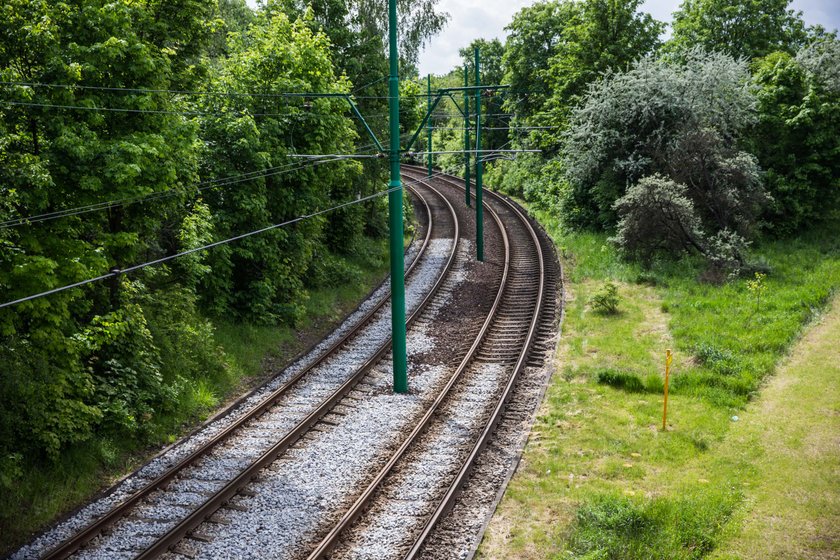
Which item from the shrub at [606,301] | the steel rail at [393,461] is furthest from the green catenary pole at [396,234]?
the shrub at [606,301]

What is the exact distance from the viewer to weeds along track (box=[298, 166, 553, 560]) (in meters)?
9.59

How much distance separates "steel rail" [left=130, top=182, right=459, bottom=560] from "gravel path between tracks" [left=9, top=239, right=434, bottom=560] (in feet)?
1.74

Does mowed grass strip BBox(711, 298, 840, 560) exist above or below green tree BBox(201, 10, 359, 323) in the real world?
below

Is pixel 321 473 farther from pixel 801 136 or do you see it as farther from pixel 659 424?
pixel 801 136

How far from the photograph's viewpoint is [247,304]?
61.4 ft

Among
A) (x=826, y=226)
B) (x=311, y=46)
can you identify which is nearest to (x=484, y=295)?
(x=311, y=46)

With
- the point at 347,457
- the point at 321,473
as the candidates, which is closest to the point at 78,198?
the point at 321,473

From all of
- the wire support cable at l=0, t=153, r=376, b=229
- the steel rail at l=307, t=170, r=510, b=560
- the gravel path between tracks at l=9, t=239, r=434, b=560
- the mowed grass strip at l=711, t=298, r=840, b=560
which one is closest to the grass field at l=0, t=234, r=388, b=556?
the gravel path between tracks at l=9, t=239, r=434, b=560

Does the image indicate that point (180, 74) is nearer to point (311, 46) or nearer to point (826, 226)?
point (311, 46)

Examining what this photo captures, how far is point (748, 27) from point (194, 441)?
1455 inches

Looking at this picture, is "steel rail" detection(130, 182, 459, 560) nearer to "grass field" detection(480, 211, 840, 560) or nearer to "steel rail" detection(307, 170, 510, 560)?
"steel rail" detection(307, 170, 510, 560)

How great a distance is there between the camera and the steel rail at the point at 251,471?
9.32 meters

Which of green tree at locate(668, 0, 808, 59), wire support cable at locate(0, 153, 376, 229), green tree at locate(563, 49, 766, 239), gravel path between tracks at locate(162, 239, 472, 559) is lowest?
gravel path between tracks at locate(162, 239, 472, 559)

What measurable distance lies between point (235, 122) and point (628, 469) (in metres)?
12.3
